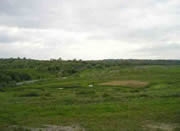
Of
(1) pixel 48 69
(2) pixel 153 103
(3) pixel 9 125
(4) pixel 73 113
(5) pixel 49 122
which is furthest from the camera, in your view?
(1) pixel 48 69

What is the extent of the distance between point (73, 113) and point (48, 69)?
3680 inches

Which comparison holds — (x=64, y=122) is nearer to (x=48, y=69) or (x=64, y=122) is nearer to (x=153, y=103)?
(x=153, y=103)

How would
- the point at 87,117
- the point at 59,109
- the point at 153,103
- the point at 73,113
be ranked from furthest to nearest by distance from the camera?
the point at 153,103 < the point at 59,109 < the point at 73,113 < the point at 87,117

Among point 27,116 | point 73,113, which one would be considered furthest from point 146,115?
point 27,116

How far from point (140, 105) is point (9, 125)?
15.6 metres

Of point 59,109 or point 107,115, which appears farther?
point 59,109

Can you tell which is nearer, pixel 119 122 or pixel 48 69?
pixel 119 122

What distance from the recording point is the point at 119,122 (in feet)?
64.3

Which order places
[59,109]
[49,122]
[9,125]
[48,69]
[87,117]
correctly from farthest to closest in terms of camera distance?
1. [48,69]
2. [59,109]
3. [87,117]
4. [49,122]
5. [9,125]

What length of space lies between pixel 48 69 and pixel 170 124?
10033 centimetres

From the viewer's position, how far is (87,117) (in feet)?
71.7

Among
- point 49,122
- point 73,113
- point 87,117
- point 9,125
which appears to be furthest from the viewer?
point 73,113

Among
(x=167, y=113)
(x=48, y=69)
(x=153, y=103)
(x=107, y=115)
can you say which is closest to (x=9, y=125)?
(x=107, y=115)

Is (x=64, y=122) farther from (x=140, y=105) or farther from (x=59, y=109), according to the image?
(x=140, y=105)
